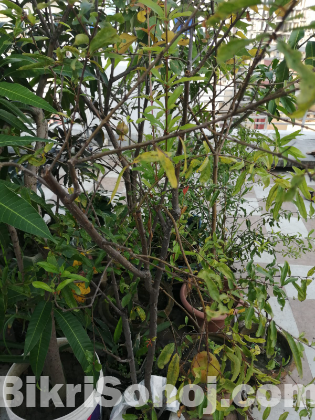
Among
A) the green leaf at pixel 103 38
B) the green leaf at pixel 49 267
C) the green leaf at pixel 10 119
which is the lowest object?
the green leaf at pixel 49 267

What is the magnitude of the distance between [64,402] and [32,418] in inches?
4.1

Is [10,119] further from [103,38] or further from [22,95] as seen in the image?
[103,38]

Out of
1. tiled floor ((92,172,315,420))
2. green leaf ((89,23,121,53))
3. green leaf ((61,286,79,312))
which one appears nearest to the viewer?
green leaf ((89,23,121,53))

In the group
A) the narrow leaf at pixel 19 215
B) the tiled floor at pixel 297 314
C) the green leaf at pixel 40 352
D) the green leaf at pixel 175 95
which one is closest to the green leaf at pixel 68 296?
the green leaf at pixel 40 352

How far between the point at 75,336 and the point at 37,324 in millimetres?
105

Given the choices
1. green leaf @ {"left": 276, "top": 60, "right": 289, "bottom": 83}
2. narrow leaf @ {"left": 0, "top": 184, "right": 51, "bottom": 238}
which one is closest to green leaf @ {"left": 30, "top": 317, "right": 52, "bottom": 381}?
narrow leaf @ {"left": 0, "top": 184, "right": 51, "bottom": 238}

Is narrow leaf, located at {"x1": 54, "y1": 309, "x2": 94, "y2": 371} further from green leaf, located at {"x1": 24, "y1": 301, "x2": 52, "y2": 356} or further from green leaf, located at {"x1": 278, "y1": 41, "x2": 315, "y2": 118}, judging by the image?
green leaf, located at {"x1": 278, "y1": 41, "x2": 315, "y2": 118}

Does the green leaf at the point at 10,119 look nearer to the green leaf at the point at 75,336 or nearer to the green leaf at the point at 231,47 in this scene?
the green leaf at the point at 75,336

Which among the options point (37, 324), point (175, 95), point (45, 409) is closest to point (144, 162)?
point (175, 95)

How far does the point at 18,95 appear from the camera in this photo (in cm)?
78

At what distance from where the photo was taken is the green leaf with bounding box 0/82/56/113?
76 centimetres

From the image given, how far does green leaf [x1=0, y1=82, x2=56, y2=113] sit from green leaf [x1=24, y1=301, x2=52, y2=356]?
1.65ft

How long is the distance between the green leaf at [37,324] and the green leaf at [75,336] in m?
0.04

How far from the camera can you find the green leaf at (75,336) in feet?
2.94
